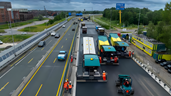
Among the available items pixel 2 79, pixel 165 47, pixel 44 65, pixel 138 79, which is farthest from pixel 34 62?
pixel 165 47

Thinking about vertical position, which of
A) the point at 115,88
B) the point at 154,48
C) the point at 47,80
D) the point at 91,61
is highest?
the point at 91,61

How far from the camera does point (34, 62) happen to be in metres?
27.2

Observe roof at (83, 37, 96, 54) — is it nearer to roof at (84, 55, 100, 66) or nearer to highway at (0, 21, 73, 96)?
roof at (84, 55, 100, 66)

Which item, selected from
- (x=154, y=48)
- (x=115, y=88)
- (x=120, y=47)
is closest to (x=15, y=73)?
(x=115, y=88)

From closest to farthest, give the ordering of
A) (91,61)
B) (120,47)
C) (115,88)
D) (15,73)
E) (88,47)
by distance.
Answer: (115,88)
(91,61)
(15,73)
(88,47)
(120,47)

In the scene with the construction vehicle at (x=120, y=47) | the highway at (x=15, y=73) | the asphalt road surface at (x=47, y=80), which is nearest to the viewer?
the asphalt road surface at (x=47, y=80)

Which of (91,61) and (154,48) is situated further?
(154,48)

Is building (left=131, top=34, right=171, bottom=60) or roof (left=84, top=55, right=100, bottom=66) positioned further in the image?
building (left=131, top=34, right=171, bottom=60)

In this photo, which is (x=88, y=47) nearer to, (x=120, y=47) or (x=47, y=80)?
(x=120, y=47)

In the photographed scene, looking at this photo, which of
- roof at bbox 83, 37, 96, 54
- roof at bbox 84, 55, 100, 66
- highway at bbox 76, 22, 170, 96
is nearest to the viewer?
highway at bbox 76, 22, 170, 96

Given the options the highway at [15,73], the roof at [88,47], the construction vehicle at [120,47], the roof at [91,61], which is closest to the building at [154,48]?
the construction vehicle at [120,47]

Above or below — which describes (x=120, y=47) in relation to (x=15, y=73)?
above

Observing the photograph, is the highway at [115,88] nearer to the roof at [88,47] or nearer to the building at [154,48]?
the roof at [88,47]

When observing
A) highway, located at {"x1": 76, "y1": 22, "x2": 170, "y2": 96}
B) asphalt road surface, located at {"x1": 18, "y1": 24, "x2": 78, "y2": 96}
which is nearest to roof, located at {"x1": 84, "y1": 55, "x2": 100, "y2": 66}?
highway, located at {"x1": 76, "y1": 22, "x2": 170, "y2": 96}
